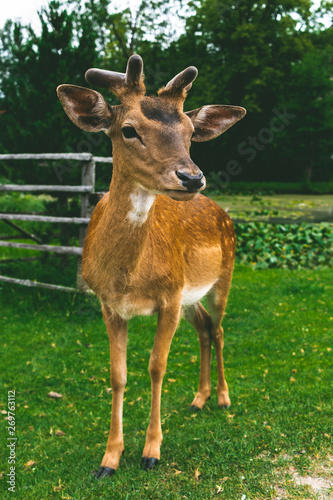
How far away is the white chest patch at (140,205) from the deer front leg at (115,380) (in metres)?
0.84

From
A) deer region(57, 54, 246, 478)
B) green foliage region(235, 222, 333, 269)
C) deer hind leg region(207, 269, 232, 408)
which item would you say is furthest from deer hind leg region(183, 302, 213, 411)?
green foliage region(235, 222, 333, 269)

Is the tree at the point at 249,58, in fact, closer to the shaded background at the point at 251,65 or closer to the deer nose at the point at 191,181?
the shaded background at the point at 251,65

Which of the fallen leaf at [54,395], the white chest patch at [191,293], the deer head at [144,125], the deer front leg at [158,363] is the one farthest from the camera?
the fallen leaf at [54,395]

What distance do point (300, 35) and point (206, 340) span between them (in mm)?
28565

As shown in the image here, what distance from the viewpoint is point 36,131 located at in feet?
25.7

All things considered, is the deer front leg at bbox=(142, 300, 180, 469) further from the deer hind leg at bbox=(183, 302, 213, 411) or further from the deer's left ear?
the deer's left ear

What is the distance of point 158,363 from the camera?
344 centimetres

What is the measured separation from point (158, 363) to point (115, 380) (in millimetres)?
383

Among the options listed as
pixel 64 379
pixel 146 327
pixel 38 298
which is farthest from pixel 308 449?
pixel 38 298

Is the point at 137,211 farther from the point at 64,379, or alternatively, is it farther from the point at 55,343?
the point at 55,343

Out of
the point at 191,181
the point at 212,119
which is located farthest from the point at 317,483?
the point at 212,119

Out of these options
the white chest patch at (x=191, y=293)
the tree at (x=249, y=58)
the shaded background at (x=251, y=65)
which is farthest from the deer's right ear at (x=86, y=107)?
the tree at (x=249, y=58)

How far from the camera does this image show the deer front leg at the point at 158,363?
132 inches

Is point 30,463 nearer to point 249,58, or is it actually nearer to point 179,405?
point 179,405
